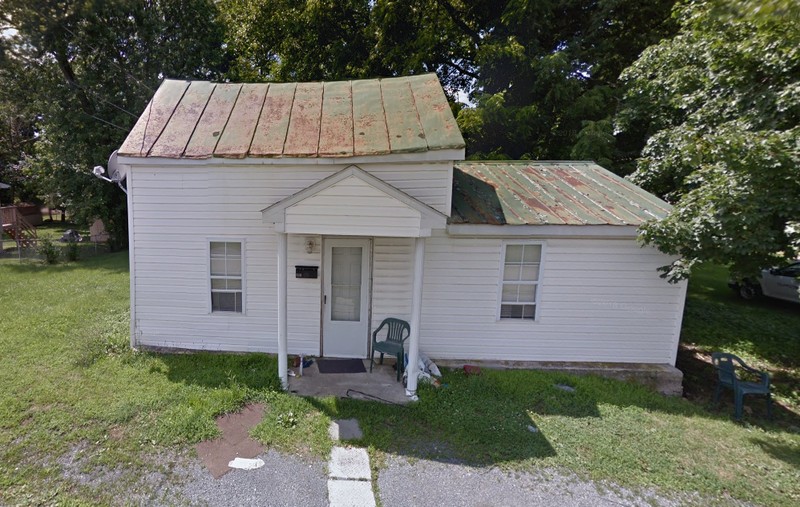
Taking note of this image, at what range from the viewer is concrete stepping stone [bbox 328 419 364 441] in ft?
16.0

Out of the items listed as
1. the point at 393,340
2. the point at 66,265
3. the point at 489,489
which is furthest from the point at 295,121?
the point at 66,265

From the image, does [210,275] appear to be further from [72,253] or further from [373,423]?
[72,253]

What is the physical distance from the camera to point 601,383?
658 cm

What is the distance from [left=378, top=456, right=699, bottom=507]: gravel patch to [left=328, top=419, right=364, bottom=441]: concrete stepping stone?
2.05 feet

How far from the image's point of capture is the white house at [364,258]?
646cm

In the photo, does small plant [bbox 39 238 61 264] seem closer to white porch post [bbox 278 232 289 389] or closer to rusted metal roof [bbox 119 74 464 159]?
rusted metal roof [bbox 119 74 464 159]

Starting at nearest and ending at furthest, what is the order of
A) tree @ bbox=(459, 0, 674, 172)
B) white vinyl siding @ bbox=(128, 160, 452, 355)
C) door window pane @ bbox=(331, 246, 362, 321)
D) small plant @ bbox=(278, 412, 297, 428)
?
small plant @ bbox=(278, 412, 297, 428) → white vinyl siding @ bbox=(128, 160, 452, 355) → door window pane @ bbox=(331, 246, 362, 321) → tree @ bbox=(459, 0, 674, 172)

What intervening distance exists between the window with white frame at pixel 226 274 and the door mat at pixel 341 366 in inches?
69.7

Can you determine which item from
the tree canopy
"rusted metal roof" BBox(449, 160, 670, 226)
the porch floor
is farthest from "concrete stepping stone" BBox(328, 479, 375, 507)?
the tree canopy

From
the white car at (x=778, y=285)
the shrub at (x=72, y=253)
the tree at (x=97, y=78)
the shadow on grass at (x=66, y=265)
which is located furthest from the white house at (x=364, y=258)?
the tree at (x=97, y=78)

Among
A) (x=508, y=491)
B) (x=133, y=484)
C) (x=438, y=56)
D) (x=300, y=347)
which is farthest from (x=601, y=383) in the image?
(x=438, y=56)

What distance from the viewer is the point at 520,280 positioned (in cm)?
689

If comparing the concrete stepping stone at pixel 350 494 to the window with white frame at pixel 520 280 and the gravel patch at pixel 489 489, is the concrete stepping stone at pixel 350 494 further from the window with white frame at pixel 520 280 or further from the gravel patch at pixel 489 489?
the window with white frame at pixel 520 280

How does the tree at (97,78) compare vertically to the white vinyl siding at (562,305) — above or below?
above
